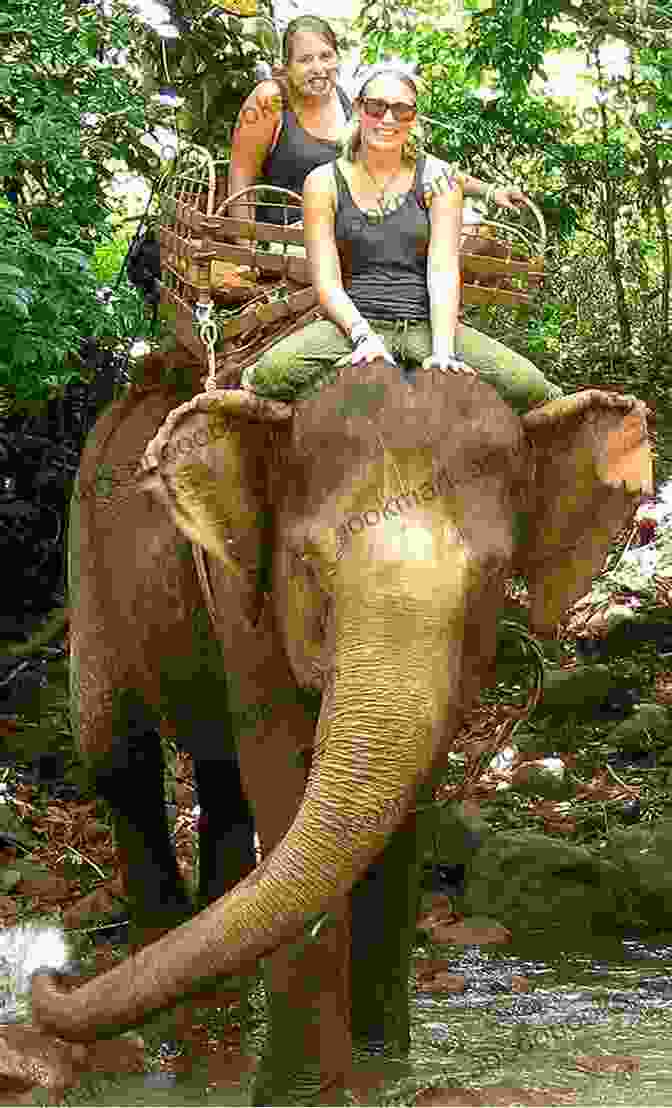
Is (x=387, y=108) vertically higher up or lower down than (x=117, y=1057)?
higher up

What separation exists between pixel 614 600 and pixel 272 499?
6.90 meters

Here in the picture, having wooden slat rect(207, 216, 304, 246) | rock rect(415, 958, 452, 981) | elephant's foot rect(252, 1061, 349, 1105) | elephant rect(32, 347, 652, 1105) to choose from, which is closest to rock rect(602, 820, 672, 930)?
rock rect(415, 958, 452, 981)

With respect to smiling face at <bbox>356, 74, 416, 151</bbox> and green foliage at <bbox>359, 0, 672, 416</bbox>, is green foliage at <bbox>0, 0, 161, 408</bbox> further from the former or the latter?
smiling face at <bbox>356, 74, 416, 151</bbox>

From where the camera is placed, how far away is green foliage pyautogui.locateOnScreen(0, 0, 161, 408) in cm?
697

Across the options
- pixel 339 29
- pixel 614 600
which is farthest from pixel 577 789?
pixel 339 29

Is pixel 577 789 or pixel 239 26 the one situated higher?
pixel 239 26

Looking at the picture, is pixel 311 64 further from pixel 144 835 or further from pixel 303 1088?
pixel 303 1088

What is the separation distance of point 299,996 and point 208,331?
5.96 feet

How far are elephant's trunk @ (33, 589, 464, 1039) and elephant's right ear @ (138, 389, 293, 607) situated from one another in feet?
1.78

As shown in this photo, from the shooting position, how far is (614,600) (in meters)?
11.8

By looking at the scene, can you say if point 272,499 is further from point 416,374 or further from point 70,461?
point 70,461

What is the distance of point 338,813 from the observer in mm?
4473

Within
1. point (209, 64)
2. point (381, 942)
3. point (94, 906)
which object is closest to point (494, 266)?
point (381, 942)

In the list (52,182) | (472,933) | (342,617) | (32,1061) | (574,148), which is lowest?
(32,1061)
